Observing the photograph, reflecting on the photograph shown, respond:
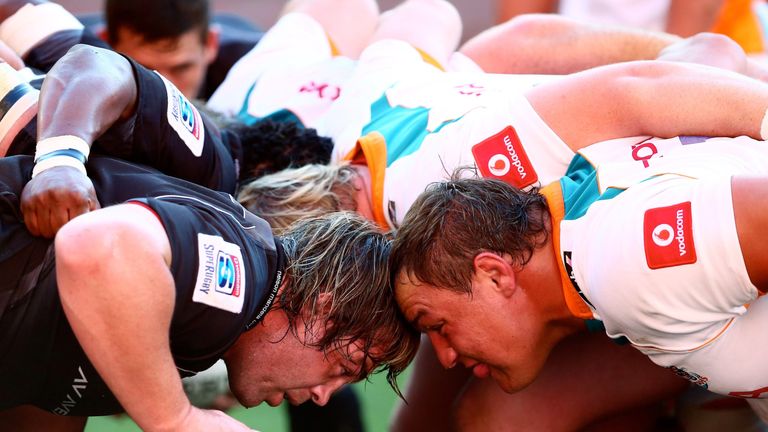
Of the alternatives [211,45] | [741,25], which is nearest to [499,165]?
[211,45]

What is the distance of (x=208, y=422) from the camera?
1.61m

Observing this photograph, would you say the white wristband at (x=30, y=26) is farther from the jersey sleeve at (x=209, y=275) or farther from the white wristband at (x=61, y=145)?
the jersey sleeve at (x=209, y=275)

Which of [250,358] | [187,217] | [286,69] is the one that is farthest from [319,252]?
[286,69]

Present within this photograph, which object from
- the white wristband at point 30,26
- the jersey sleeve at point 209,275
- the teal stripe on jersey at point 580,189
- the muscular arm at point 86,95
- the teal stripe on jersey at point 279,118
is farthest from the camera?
the teal stripe on jersey at point 279,118

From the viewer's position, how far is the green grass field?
9.30 feet

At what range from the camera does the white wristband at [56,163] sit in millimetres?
1695

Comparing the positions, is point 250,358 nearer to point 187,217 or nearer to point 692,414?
point 187,217

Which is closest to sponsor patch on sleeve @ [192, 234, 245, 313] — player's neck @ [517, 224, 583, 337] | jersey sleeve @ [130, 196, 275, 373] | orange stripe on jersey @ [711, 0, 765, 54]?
jersey sleeve @ [130, 196, 275, 373]

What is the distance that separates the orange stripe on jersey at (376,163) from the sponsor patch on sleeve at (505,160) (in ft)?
1.00

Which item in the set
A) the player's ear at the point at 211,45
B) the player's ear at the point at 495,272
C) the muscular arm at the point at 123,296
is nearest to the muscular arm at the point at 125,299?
the muscular arm at the point at 123,296

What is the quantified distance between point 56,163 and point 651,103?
1.19 metres

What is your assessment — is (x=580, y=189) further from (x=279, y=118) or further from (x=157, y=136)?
(x=279, y=118)

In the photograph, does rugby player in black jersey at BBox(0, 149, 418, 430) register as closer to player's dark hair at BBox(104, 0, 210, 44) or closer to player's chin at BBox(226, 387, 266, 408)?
player's chin at BBox(226, 387, 266, 408)

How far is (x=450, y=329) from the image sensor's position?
6.57ft
